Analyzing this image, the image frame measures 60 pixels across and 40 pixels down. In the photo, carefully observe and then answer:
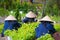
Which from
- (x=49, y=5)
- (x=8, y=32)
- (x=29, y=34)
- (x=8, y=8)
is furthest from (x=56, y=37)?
(x=8, y=8)

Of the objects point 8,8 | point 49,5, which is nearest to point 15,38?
point 49,5

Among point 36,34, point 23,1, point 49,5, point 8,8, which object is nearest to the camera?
point 36,34

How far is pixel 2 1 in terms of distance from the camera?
21141mm

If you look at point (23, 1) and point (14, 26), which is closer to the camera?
point (14, 26)

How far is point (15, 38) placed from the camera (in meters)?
6.02

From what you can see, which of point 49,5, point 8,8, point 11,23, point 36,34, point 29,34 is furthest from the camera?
point 8,8

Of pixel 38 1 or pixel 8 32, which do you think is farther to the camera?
pixel 38 1

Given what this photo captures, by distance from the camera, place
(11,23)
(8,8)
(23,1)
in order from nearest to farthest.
→ (11,23)
(8,8)
(23,1)

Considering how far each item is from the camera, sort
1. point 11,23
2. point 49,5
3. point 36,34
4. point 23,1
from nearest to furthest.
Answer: point 36,34 → point 11,23 → point 49,5 → point 23,1

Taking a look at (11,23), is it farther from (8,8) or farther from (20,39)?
(8,8)

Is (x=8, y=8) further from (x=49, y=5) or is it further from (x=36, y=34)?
(x=36, y=34)

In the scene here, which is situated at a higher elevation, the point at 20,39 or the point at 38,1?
the point at 20,39

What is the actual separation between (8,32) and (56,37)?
1.27 m

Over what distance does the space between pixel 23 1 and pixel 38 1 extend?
239 cm
